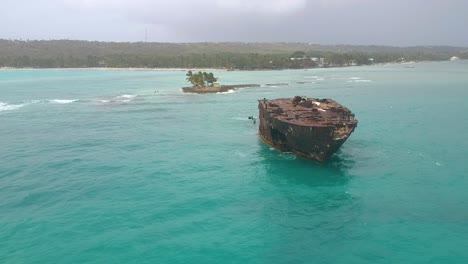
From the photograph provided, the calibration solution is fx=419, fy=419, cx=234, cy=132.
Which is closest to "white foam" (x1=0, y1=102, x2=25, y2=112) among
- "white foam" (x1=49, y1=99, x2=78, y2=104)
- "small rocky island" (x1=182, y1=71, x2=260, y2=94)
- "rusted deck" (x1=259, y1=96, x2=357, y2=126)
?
"white foam" (x1=49, y1=99, x2=78, y2=104)

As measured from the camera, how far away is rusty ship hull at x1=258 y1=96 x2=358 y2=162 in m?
41.1

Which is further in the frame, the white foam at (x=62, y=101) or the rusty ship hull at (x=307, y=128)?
the white foam at (x=62, y=101)

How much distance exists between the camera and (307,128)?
41.3 meters

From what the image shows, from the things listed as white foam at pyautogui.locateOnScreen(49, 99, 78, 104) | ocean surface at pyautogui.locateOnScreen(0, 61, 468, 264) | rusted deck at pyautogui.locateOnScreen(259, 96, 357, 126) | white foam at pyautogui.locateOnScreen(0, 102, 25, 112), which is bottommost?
ocean surface at pyautogui.locateOnScreen(0, 61, 468, 264)

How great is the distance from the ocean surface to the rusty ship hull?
151cm

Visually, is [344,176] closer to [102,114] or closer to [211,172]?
[211,172]

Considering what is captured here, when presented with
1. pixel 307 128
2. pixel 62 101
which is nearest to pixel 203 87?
pixel 62 101

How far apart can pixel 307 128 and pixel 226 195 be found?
35.9 feet

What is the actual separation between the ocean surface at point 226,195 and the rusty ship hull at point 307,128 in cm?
151

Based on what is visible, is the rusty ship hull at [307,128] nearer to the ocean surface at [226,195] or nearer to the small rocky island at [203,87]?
the ocean surface at [226,195]

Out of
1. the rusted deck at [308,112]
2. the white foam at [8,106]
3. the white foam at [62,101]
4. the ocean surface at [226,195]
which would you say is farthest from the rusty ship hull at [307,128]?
the white foam at [62,101]

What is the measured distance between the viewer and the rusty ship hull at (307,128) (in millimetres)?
41062

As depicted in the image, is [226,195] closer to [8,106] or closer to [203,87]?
[8,106]

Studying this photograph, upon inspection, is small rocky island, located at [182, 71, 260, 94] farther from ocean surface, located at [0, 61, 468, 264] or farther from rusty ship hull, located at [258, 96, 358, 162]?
rusty ship hull, located at [258, 96, 358, 162]
